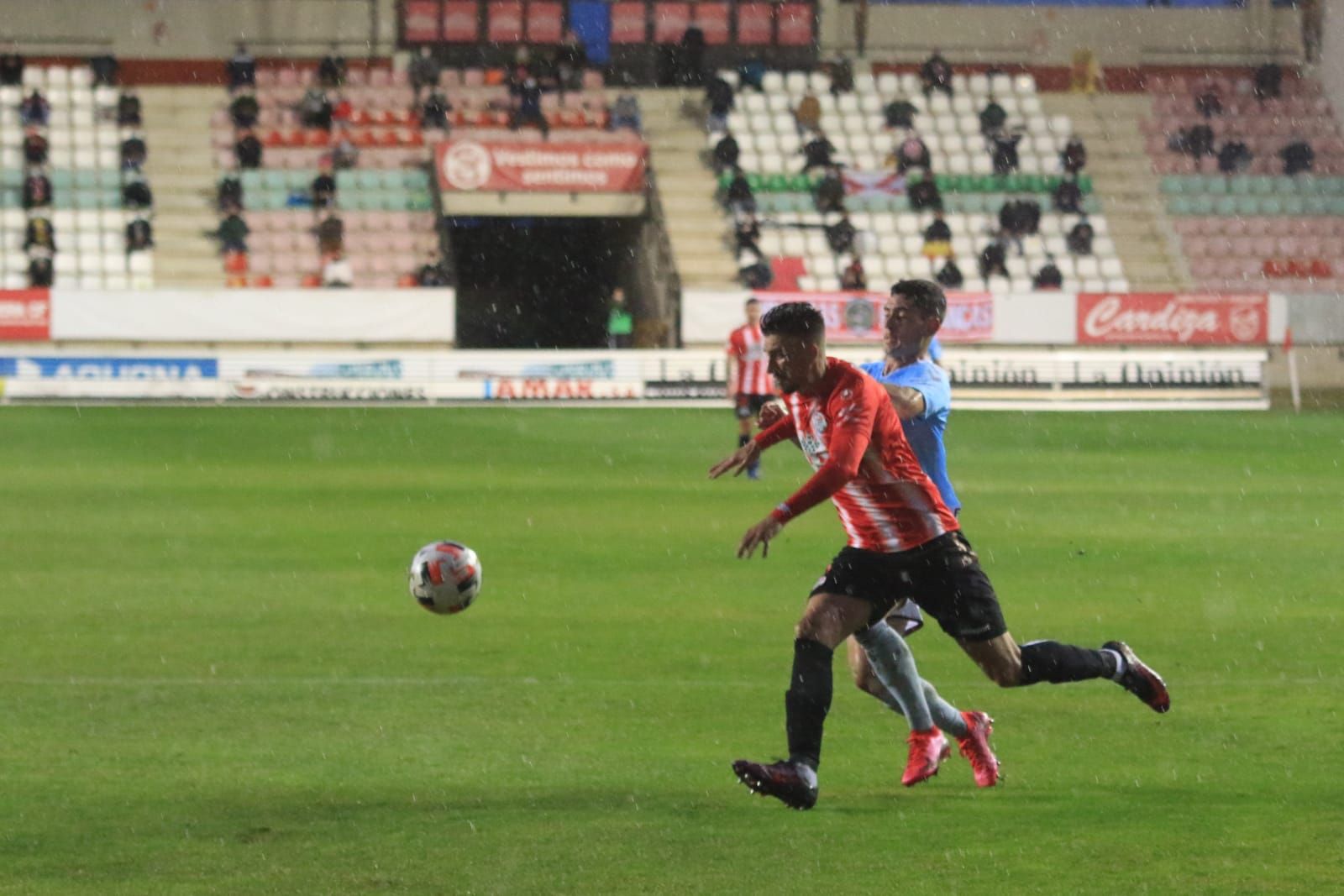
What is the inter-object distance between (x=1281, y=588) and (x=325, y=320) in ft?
85.3

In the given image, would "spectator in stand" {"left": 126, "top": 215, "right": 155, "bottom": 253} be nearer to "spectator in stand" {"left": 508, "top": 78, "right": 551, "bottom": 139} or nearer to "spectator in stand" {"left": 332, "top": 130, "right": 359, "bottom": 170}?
"spectator in stand" {"left": 332, "top": 130, "right": 359, "bottom": 170}

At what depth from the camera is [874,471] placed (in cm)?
657

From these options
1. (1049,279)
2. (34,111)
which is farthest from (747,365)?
(34,111)

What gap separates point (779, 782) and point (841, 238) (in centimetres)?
3537

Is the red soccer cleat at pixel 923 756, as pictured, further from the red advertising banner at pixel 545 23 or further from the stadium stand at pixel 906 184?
the red advertising banner at pixel 545 23

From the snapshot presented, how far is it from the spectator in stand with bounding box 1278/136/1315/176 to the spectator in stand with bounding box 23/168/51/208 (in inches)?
1082

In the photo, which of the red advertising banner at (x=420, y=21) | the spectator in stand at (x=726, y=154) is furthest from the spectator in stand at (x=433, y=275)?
the red advertising banner at (x=420, y=21)

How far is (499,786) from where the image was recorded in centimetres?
695

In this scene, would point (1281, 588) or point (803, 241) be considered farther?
point (803, 241)

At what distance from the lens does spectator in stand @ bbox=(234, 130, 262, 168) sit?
4122 cm

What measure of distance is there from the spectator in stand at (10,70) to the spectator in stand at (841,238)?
17.8m

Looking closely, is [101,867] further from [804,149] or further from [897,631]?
[804,149]

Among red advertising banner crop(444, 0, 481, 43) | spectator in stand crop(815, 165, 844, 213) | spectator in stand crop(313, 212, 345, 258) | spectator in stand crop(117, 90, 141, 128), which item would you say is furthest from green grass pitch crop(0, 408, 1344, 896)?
red advertising banner crop(444, 0, 481, 43)

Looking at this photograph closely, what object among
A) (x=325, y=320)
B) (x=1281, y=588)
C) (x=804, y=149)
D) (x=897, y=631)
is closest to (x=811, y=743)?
(x=897, y=631)
